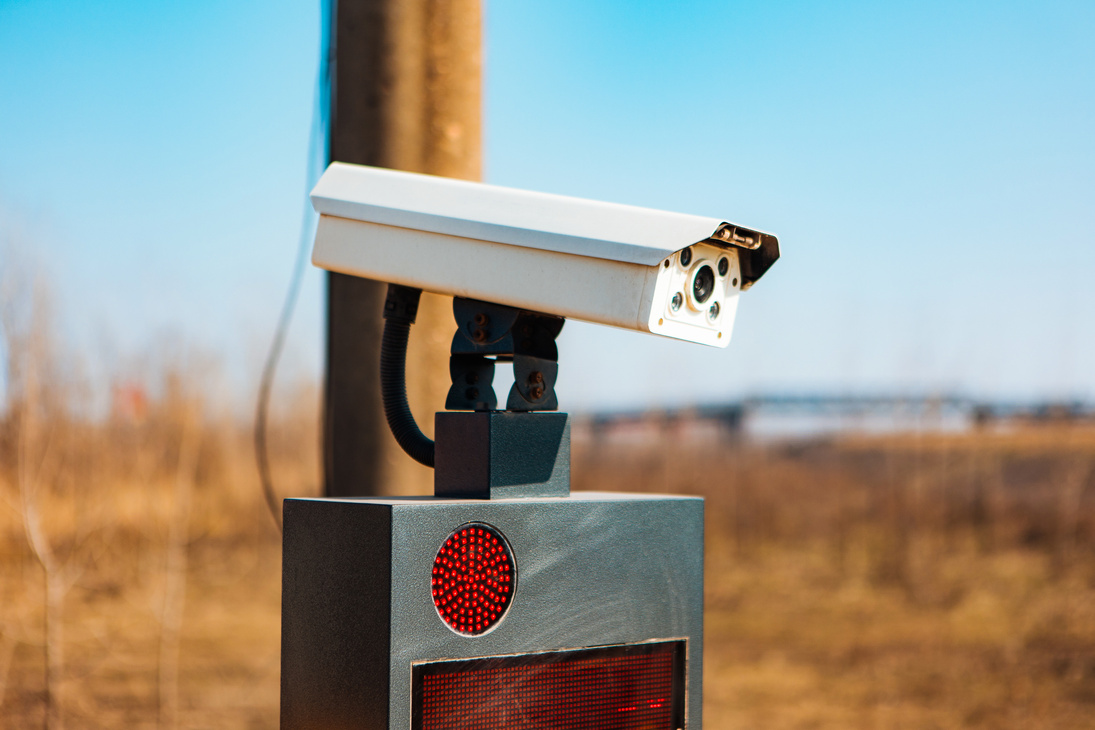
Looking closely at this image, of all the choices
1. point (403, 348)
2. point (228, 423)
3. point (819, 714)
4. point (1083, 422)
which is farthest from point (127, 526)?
point (1083, 422)

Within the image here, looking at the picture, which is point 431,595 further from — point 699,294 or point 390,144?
point 390,144

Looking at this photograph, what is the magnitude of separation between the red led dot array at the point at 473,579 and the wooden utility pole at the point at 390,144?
1.86 ft

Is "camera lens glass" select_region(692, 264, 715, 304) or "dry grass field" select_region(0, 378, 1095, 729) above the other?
"camera lens glass" select_region(692, 264, 715, 304)

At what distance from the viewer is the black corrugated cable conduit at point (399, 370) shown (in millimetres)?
1276

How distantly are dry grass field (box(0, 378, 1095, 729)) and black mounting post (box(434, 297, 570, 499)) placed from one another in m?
4.03

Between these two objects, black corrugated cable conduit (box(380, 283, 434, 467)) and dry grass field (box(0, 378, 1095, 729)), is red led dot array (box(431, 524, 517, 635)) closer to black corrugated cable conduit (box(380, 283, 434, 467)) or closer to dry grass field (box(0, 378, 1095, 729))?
black corrugated cable conduit (box(380, 283, 434, 467))

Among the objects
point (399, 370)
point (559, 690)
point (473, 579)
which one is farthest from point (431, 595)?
point (399, 370)

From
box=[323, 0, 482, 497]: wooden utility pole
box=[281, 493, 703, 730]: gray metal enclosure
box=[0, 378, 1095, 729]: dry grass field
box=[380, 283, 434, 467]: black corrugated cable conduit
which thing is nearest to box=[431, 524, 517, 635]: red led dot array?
box=[281, 493, 703, 730]: gray metal enclosure

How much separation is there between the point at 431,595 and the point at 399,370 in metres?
0.38

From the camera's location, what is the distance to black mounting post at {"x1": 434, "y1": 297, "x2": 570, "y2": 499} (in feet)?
3.74

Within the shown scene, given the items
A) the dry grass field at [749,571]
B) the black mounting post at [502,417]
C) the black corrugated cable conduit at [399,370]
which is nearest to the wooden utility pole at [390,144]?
the black corrugated cable conduit at [399,370]

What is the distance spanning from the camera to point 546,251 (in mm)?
1094

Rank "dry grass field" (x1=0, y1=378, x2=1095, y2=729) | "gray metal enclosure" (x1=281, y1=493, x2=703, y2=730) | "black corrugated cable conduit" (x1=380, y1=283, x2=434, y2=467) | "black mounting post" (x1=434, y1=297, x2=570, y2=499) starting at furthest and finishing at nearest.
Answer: "dry grass field" (x1=0, y1=378, x2=1095, y2=729)
"black corrugated cable conduit" (x1=380, y1=283, x2=434, y2=467)
"black mounting post" (x1=434, y1=297, x2=570, y2=499)
"gray metal enclosure" (x1=281, y1=493, x2=703, y2=730)

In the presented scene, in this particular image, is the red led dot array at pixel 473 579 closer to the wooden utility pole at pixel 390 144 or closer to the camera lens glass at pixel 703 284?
the camera lens glass at pixel 703 284
